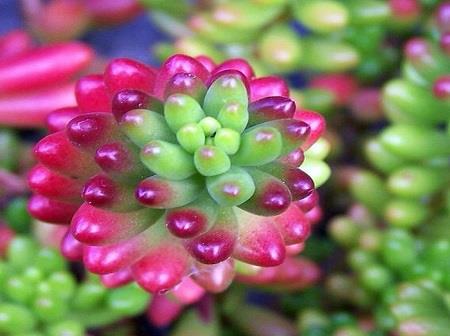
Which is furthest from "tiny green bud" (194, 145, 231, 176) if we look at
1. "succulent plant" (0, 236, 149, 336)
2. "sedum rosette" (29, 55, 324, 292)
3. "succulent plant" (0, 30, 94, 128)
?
"succulent plant" (0, 30, 94, 128)

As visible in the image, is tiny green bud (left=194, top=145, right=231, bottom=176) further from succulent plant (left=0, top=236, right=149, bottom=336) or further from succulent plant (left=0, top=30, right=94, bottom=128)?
succulent plant (left=0, top=30, right=94, bottom=128)

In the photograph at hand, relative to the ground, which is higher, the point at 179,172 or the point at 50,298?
the point at 179,172

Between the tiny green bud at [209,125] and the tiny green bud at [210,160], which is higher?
the tiny green bud at [209,125]

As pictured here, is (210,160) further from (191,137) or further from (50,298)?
(50,298)

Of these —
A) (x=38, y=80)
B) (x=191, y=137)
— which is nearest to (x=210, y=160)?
(x=191, y=137)

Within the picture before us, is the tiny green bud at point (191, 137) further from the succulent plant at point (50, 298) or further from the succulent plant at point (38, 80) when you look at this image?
the succulent plant at point (38, 80)

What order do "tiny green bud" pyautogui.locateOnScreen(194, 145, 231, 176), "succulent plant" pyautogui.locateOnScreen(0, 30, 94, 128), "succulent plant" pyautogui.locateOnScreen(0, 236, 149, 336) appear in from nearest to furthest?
"tiny green bud" pyautogui.locateOnScreen(194, 145, 231, 176), "succulent plant" pyautogui.locateOnScreen(0, 236, 149, 336), "succulent plant" pyautogui.locateOnScreen(0, 30, 94, 128)

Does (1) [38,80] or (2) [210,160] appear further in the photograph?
(1) [38,80]

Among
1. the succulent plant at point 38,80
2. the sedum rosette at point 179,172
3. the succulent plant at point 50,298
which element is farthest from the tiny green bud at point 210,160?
the succulent plant at point 38,80
